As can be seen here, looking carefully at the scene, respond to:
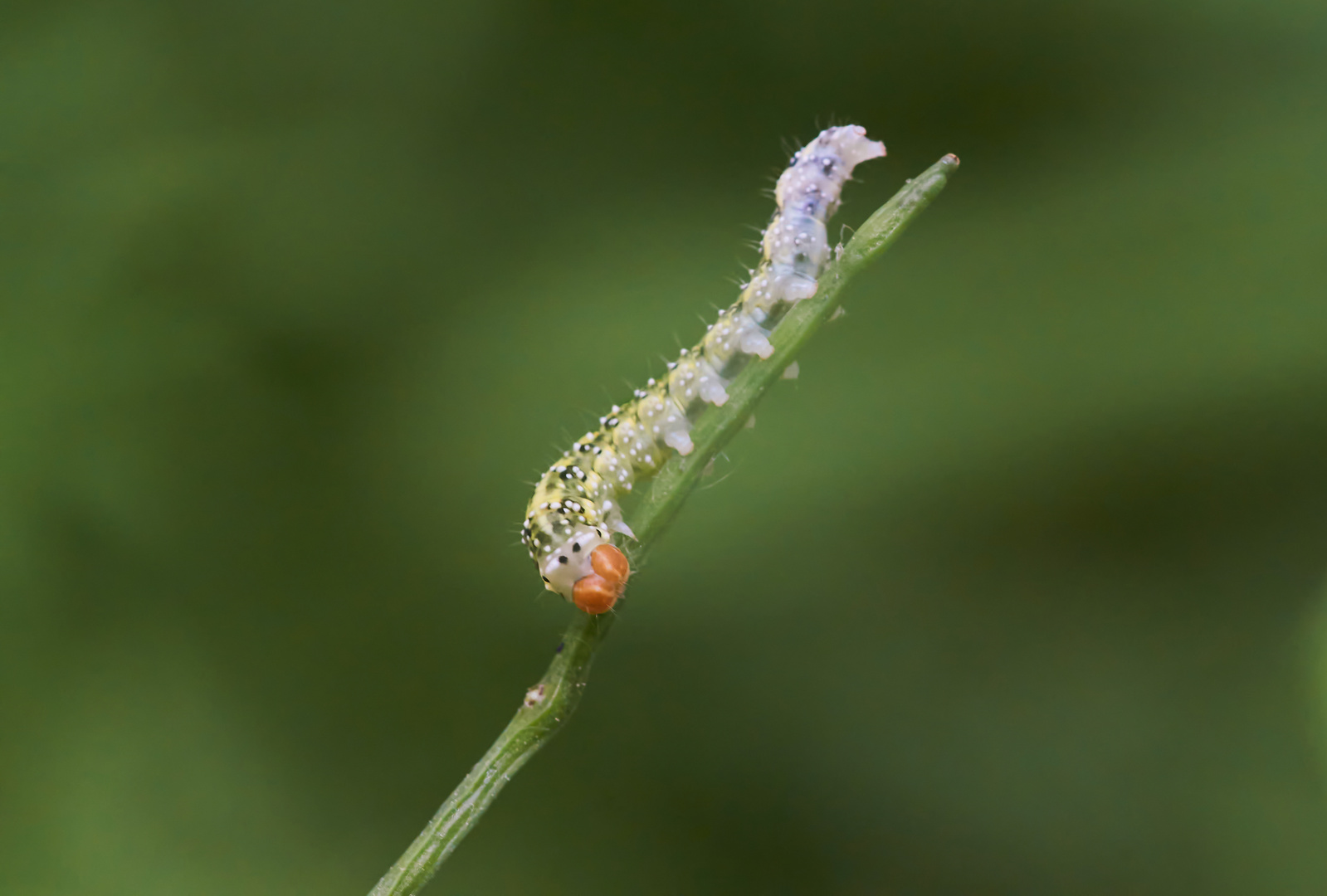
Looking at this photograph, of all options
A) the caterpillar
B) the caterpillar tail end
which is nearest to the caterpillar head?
the caterpillar tail end

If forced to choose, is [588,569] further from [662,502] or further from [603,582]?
[662,502]

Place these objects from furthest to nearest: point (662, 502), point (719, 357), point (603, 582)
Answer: point (719, 357), point (603, 582), point (662, 502)

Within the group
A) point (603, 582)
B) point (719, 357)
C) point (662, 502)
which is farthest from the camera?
point (719, 357)

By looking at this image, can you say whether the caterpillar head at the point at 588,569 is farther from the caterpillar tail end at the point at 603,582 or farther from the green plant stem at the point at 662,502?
the green plant stem at the point at 662,502

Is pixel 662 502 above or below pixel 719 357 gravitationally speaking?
below

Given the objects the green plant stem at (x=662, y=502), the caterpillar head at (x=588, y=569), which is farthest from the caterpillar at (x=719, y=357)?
the green plant stem at (x=662, y=502)

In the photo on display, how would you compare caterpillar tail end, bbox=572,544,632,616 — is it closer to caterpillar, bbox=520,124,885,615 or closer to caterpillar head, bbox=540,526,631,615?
caterpillar head, bbox=540,526,631,615

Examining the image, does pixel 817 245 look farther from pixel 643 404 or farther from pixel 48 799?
pixel 48 799

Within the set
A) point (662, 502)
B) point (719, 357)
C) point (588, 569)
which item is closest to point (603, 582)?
point (588, 569)
